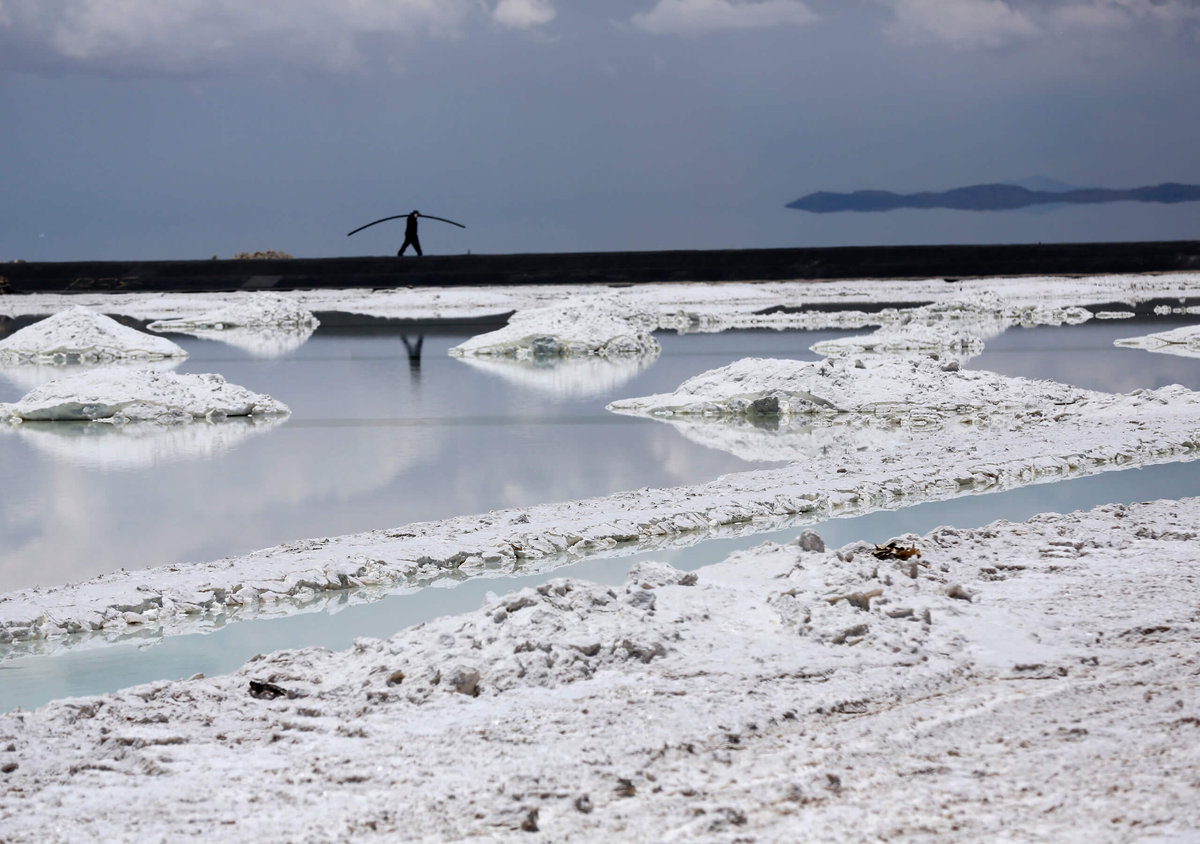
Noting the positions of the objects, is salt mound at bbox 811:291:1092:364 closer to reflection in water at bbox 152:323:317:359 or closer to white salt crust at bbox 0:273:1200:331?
white salt crust at bbox 0:273:1200:331

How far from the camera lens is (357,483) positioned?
5.30m

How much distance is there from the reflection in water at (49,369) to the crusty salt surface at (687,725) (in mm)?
7467

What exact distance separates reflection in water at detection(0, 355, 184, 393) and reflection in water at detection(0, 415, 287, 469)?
2501mm

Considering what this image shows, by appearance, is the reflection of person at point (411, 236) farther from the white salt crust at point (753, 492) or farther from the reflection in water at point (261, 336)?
the white salt crust at point (753, 492)

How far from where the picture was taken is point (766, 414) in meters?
7.09

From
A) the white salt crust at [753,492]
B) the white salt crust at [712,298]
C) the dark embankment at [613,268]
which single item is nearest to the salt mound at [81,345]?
the white salt crust at [712,298]

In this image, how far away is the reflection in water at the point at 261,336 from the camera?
12461 mm

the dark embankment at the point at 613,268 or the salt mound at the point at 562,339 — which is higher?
the dark embankment at the point at 613,268

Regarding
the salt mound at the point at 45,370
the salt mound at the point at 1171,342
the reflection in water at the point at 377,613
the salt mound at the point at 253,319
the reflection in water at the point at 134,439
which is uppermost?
the salt mound at the point at 253,319

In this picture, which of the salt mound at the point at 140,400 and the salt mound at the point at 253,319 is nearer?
the salt mound at the point at 140,400

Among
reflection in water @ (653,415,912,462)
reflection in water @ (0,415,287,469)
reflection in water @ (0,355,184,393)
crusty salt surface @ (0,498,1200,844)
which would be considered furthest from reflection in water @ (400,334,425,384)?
crusty salt surface @ (0,498,1200,844)

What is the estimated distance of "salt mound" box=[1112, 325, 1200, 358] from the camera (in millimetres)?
10438

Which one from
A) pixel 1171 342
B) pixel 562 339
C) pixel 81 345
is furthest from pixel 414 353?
pixel 1171 342

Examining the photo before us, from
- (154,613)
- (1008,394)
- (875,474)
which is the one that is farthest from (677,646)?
(1008,394)
